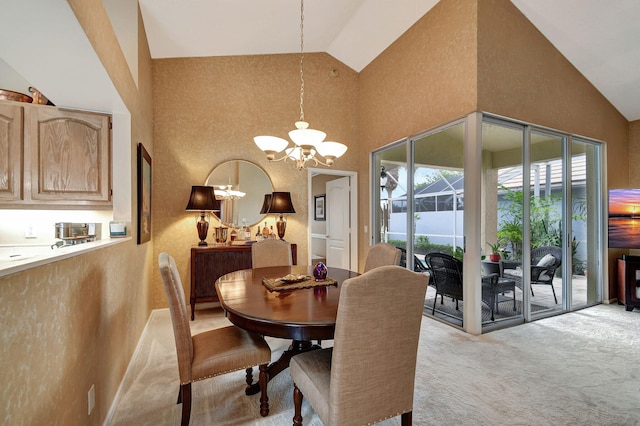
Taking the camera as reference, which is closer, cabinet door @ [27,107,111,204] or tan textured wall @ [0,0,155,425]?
tan textured wall @ [0,0,155,425]

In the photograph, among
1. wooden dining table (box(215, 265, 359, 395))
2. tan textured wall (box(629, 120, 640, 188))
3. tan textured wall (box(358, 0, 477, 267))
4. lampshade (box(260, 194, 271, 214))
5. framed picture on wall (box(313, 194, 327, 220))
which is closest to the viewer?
wooden dining table (box(215, 265, 359, 395))

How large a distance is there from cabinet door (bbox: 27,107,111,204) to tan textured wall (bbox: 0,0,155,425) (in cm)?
24

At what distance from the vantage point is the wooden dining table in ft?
4.75

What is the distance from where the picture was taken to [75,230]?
228cm

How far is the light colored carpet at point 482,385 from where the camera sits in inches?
70.9

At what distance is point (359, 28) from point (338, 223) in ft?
10.2

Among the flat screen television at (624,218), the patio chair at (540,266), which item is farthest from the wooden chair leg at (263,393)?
the flat screen television at (624,218)

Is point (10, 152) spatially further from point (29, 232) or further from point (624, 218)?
point (624, 218)

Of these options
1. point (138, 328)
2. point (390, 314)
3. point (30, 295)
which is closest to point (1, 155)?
point (138, 328)

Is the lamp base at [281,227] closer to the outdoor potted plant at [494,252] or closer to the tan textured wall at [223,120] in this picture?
the tan textured wall at [223,120]

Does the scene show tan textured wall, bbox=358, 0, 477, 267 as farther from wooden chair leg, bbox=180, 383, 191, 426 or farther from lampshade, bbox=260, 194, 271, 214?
wooden chair leg, bbox=180, 383, 191, 426

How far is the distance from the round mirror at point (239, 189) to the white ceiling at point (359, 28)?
165 centimetres

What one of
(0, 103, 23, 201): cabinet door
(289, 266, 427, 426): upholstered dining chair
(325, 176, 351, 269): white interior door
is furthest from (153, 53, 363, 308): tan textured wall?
(289, 266, 427, 426): upholstered dining chair

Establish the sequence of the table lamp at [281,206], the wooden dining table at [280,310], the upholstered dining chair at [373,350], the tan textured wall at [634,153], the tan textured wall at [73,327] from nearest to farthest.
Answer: the tan textured wall at [73,327] < the upholstered dining chair at [373,350] < the wooden dining table at [280,310] < the table lamp at [281,206] < the tan textured wall at [634,153]
